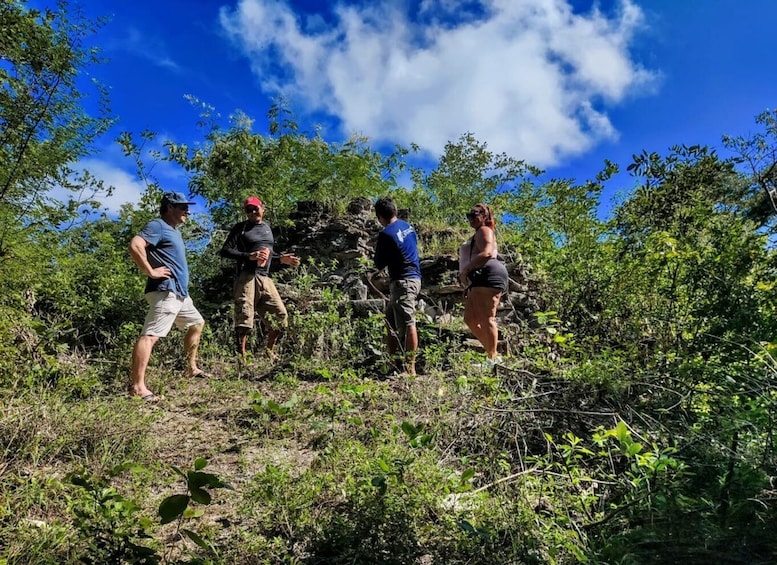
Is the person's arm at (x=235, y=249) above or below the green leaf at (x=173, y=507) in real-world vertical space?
above

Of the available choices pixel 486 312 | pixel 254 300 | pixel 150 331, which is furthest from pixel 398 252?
pixel 150 331

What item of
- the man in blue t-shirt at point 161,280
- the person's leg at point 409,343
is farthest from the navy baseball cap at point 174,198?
the person's leg at point 409,343

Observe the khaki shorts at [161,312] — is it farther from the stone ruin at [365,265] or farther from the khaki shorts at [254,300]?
the stone ruin at [365,265]

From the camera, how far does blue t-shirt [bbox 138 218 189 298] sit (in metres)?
4.34

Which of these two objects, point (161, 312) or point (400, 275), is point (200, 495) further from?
point (400, 275)

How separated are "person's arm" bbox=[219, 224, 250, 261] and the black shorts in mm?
2801

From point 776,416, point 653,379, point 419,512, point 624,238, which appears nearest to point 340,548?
point 419,512

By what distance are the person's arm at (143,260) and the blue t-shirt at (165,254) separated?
2.4 inches

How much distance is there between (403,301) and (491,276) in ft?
3.13

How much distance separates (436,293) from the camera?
7.21 meters

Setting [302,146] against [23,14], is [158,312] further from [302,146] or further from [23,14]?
[302,146]

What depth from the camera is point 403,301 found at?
488cm

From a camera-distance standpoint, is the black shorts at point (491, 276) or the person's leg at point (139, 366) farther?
the black shorts at point (491, 276)

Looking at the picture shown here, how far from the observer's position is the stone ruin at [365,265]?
22.0 ft
